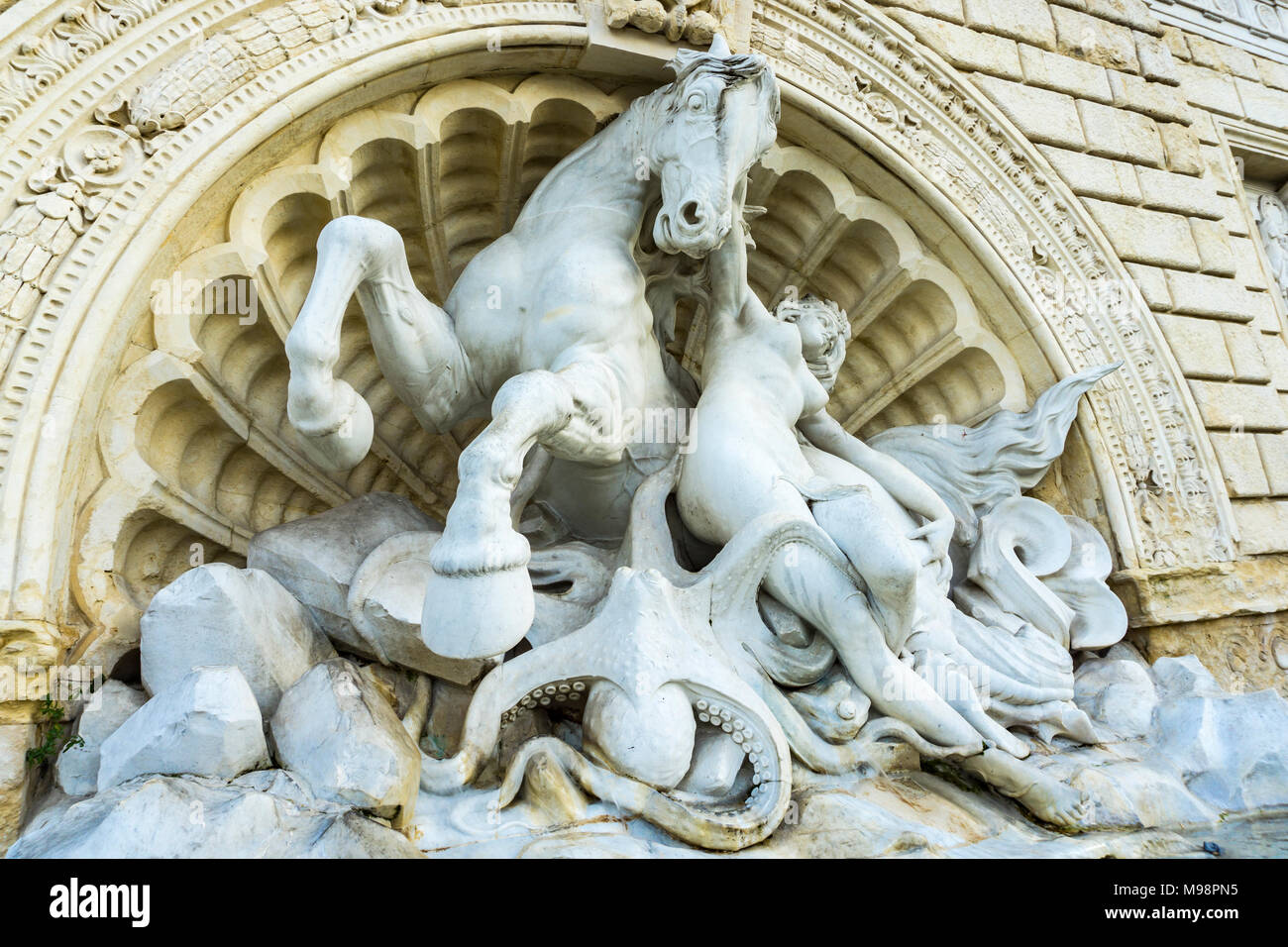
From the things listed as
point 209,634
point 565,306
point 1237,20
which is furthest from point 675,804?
point 1237,20

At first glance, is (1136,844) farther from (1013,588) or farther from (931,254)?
(931,254)

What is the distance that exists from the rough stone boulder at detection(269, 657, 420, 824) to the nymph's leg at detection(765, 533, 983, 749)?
1.07m

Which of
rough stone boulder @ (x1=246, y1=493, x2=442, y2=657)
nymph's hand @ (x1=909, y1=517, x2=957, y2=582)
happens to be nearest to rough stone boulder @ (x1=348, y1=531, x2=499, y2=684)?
rough stone boulder @ (x1=246, y1=493, x2=442, y2=657)

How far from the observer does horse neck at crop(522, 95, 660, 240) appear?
3.01m

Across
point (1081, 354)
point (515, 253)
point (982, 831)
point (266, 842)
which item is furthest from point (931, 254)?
point (266, 842)

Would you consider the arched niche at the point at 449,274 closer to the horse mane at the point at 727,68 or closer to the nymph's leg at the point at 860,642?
the horse mane at the point at 727,68

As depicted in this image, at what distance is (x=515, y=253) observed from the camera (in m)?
2.92

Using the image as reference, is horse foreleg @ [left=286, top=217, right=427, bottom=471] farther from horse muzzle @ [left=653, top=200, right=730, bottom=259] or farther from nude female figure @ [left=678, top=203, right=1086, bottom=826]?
nude female figure @ [left=678, top=203, right=1086, bottom=826]

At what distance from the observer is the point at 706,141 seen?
282 cm

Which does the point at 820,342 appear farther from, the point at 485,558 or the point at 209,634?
the point at 209,634

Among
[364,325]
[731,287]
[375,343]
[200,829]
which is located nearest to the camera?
[200,829]

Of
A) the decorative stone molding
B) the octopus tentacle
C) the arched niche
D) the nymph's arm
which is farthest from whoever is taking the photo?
the decorative stone molding

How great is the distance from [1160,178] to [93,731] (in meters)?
4.83

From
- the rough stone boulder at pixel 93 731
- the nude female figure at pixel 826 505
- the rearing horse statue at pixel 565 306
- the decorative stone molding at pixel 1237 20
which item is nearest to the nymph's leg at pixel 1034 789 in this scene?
the nude female figure at pixel 826 505
